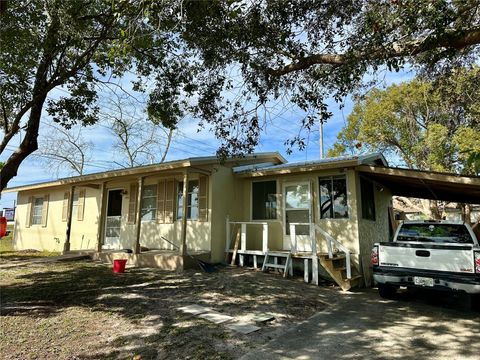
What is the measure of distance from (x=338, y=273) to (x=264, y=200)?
373cm

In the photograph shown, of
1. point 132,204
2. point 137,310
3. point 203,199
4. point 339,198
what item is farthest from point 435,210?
point 137,310

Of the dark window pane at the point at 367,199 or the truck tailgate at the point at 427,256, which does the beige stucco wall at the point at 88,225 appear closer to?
the dark window pane at the point at 367,199

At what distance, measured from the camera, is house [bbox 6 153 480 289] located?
9375 millimetres

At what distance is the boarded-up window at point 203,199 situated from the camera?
36.4 feet

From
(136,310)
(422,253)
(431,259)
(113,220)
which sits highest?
(113,220)

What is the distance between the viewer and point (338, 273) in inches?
334

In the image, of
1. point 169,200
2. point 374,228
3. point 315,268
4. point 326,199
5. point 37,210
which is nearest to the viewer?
point 315,268

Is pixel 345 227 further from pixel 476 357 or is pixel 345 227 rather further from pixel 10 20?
pixel 10 20

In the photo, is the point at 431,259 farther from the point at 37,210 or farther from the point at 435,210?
the point at 37,210

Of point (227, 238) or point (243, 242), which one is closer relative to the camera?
point (243, 242)

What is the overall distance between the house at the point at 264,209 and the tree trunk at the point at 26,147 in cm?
351

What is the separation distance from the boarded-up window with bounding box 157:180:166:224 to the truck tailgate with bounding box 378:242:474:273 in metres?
7.51

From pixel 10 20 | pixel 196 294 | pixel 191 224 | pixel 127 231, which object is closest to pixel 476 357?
pixel 196 294

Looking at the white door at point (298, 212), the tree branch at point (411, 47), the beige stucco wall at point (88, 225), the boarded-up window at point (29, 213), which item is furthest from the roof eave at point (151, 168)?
the tree branch at point (411, 47)
